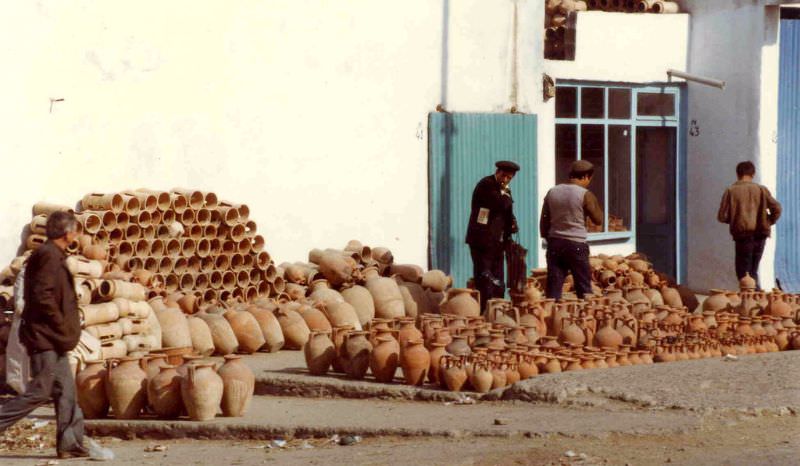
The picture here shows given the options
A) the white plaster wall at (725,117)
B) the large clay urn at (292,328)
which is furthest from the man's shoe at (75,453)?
the white plaster wall at (725,117)

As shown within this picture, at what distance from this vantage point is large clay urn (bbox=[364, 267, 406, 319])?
14.7 m

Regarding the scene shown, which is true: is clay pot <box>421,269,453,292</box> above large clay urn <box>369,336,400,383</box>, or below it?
above

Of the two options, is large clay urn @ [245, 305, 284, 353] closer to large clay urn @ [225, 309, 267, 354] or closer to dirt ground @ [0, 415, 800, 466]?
large clay urn @ [225, 309, 267, 354]

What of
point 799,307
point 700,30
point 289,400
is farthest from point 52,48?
point 700,30

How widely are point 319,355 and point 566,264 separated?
326cm

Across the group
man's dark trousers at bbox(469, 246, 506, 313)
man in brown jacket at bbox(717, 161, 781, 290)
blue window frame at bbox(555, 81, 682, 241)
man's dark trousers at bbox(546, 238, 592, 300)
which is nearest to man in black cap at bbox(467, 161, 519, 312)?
man's dark trousers at bbox(469, 246, 506, 313)

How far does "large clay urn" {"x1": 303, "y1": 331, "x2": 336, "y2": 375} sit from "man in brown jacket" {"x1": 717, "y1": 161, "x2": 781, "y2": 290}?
5999 millimetres

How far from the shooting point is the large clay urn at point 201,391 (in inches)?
399

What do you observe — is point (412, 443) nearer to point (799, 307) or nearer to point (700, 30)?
point (799, 307)

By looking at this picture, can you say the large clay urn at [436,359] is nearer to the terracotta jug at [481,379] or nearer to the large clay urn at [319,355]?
the terracotta jug at [481,379]

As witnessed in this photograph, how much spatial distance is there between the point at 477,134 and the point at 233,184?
11.5ft

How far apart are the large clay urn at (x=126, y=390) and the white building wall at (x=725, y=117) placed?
1013 cm

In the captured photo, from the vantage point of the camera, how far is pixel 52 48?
1291 centimetres

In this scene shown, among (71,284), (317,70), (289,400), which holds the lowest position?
(289,400)
